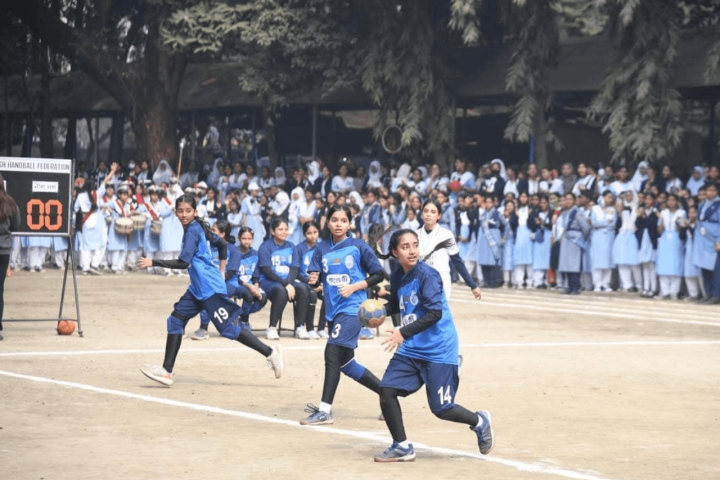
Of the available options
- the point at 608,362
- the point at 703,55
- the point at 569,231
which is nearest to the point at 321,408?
the point at 608,362

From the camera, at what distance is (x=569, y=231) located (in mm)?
25062

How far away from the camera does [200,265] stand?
39.1ft

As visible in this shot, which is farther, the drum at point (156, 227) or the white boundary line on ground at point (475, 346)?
the drum at point (156, 227)

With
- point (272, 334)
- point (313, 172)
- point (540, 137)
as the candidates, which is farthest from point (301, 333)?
point (313, 172)

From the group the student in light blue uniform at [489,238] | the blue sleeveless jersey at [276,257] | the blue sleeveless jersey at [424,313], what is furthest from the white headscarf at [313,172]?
the blue sleeveless jersey at [424,313]

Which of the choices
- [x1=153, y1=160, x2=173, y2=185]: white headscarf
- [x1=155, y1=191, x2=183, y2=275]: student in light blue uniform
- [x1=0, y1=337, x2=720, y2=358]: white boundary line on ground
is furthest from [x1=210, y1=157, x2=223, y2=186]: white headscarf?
[x1=0, y1=337, x2=720, y2=358]: white boundary line on ground

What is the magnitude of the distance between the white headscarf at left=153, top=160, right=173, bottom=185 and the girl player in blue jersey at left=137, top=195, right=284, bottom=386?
21.8 metres

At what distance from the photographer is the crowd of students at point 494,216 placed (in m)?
23.7

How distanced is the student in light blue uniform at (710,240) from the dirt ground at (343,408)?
179 inches

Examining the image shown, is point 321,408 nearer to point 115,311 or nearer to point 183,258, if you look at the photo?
point 183,258

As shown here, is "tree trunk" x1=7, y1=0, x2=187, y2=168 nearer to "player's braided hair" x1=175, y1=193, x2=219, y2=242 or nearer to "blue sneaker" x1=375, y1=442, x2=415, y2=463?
"player's braided hair" x1=175, y1=193, x2=219, y2=242

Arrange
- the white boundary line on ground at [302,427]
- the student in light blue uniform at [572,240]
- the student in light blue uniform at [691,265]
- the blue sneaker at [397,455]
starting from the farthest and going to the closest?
1. the student in light blue uniform at [572,240]
2. the student in light blue uniform at [691,265]
3. the blue sneaker at [397,455]
4. the white boundary line on ground at [302,427]

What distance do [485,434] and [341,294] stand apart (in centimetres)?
194

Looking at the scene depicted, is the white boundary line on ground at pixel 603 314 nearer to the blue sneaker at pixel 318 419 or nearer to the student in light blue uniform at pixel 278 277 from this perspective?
the student in light blue uniform at pixel 278 277
